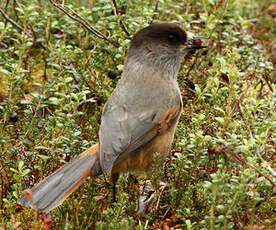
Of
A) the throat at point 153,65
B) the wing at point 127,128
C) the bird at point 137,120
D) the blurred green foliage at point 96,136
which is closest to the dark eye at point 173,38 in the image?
the bird at point 137,120

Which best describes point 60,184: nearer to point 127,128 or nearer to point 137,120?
point 127,128

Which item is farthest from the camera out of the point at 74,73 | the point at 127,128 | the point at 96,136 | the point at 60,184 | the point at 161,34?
the point at 74,73

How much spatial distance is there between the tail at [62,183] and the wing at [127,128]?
0.66 ft

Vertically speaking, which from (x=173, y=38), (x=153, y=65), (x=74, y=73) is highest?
(x=173, y=38)

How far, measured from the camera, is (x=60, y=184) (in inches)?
174

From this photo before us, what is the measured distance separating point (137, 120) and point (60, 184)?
3.06 feet

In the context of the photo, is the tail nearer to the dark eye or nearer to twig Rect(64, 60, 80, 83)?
the dark eye

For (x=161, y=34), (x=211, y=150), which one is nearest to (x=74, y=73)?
(x=161, y=34)

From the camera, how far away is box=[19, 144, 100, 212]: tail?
429 cm

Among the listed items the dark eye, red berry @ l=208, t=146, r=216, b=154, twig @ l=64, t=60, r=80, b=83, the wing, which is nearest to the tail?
the wing

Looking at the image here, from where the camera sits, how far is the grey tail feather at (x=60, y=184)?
429 cm

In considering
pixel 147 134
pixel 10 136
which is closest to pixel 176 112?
pixel 147 134

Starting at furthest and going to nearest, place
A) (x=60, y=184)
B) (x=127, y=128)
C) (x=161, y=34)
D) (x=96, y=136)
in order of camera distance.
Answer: (x=96, y=136) < (x=161, y=34) < (x=127, y=128) < (x=60, y=184)

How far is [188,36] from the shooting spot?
542 cm
